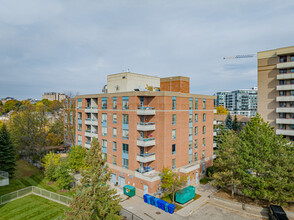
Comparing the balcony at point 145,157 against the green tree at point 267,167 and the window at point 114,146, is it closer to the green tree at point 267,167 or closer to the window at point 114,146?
the window at point 114,146

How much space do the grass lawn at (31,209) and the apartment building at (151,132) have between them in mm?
10728

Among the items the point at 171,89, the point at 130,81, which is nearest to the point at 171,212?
the point at 171,89

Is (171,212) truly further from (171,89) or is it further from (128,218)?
(171,89)

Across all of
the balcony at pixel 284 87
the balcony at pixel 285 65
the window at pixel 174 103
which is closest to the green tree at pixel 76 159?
the window at pixel 174 103

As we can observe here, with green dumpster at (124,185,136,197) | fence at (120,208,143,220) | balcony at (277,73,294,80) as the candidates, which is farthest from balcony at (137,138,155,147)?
balcony at (277,73,294,80)

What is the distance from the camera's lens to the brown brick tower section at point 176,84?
35.0 m

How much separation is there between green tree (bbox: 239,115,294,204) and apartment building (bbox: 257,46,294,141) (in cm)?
1699

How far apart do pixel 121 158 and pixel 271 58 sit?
3924cm

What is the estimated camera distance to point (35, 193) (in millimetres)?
30922

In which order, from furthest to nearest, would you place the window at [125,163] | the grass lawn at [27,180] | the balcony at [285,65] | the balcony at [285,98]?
1. the balcony at [285,98]
2. the balcony at [285,65]
3. the grass lawn at [27,180]
4. the window at [125,163]

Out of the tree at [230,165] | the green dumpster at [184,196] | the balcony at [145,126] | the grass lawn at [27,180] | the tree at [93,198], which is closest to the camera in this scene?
the tree at [93,198]

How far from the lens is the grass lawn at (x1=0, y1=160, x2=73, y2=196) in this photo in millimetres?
32406

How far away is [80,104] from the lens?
4350cm

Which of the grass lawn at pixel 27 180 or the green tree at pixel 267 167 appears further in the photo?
the grass lawn at pixel 27 180
